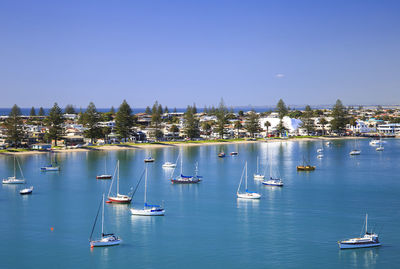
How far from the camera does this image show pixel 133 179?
64812mm

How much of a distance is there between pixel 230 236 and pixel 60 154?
71.8 meters

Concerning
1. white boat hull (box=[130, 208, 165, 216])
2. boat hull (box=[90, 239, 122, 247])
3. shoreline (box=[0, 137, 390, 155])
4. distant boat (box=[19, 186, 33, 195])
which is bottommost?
boat hull (box=[90, 239, 122, 247])

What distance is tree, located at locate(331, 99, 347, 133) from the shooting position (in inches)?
5965

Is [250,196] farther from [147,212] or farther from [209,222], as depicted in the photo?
[147,212]

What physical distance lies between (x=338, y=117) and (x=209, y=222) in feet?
400

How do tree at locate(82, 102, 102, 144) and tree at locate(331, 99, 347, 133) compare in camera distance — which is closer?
tree at locate(82, 102, 102, 144)

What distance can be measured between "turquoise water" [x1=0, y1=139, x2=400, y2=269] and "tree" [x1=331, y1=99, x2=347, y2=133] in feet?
264

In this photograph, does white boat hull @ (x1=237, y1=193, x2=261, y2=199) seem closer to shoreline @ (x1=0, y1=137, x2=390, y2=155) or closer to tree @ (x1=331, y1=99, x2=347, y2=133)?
shoreline @ (x1=0, y1=137, x2=390, y2=155)

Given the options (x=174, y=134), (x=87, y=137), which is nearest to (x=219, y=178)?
(x=87, y=137)

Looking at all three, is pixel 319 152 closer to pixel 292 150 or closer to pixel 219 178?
pixel 292 150

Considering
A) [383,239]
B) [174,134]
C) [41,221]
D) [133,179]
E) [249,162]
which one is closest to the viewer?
[383,239]

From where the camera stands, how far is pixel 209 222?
40562 mm

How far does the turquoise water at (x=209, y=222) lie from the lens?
31594 mm

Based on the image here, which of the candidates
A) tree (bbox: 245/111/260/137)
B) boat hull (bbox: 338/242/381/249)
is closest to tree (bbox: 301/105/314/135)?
tree (bbox: 245/111/260/137)
